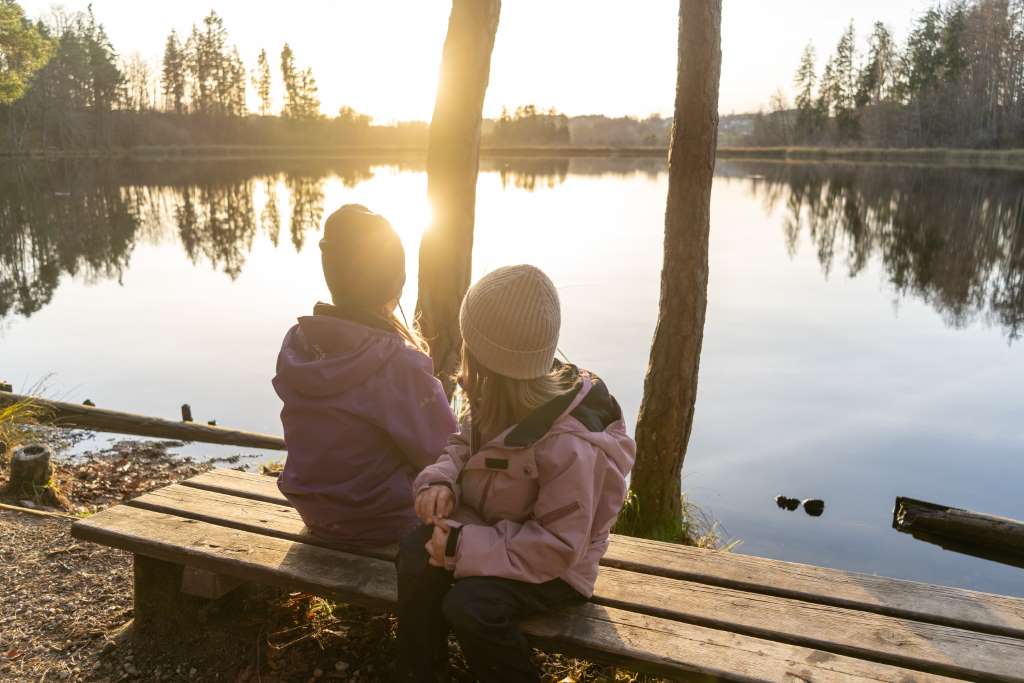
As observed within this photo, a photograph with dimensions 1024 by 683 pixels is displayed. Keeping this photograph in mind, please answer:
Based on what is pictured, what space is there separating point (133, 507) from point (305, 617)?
794 mm

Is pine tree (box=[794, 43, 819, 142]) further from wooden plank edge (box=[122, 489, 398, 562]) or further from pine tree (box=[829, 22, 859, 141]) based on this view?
wooden plank edge (box=[122, 489, 398, 562])

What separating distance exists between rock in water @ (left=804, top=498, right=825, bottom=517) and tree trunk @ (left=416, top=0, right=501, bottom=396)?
4.12 metres

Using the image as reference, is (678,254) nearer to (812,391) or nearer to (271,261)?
(812,391)

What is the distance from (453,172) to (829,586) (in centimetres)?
271

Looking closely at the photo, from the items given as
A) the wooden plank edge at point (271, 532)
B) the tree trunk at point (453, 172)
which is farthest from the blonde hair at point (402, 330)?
the tree trunk at point (453, 172)

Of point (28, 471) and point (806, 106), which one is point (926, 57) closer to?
point (806, 106)

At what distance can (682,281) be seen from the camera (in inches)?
169

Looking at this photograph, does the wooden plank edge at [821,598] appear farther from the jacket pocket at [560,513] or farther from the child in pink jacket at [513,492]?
the jacket pocket at [560,513]

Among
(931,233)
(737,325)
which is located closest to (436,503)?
(737,325)

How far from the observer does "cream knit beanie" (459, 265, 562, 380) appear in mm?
2096

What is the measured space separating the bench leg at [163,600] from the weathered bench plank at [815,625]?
959 mm

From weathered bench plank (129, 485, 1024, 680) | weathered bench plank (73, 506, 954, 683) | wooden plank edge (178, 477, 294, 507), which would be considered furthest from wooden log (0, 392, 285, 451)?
weathered bench plank (129, 485, 1024, 680)

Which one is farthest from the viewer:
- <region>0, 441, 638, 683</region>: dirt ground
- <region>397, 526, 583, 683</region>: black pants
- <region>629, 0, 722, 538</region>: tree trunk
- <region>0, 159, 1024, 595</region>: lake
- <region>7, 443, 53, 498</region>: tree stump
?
<region>0, 159, 1024, 595</region>: lake

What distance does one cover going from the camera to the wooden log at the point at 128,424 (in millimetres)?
7664
